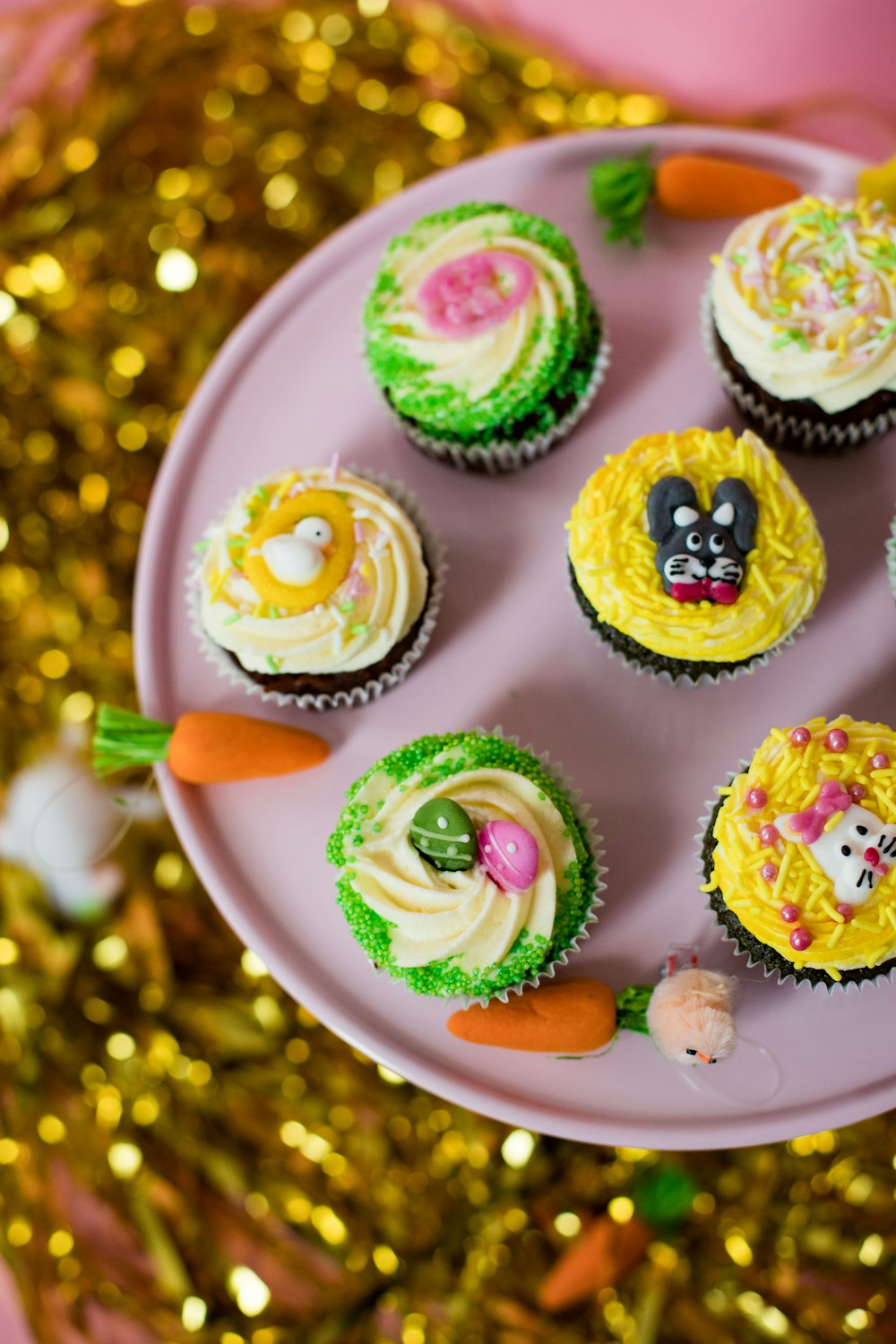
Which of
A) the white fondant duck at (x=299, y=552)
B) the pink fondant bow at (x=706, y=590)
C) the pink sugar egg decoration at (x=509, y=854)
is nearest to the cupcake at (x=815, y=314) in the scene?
the pink fondant bow at (x=706, y=590)

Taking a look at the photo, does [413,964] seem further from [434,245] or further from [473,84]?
[473,84]

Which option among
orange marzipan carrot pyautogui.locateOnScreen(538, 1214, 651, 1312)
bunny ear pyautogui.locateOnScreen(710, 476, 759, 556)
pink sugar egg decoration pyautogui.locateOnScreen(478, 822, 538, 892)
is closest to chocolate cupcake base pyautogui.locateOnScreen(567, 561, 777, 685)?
bunny ear pyautogui.locateOnScreen(710, 476, 759, 556)

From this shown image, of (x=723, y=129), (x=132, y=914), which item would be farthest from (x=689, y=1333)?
(x=723, y=129)

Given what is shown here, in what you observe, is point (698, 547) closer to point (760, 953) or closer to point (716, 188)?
point (760, 953)

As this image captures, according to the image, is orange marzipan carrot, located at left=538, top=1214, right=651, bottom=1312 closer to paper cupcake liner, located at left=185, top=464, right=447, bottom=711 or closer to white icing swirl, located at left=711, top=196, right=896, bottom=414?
paper cupcake liner, located at left=185, top=464, right=447, bottom=711

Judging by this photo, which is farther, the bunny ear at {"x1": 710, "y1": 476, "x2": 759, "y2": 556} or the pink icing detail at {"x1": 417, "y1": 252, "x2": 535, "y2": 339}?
the pink icing detail at {"x1": 417, "y1": 252, "x2": 535, "y2": 339}

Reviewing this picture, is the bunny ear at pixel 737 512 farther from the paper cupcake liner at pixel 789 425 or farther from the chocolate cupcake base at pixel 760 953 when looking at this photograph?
the chocolate cupcake base at pixel 760 953
